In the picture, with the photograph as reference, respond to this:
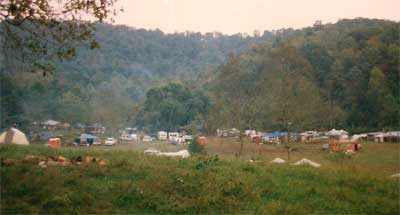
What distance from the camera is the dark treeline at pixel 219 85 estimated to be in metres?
30.2

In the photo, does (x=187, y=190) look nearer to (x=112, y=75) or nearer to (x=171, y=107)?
(x=171, y=107)

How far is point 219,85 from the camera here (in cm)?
3678

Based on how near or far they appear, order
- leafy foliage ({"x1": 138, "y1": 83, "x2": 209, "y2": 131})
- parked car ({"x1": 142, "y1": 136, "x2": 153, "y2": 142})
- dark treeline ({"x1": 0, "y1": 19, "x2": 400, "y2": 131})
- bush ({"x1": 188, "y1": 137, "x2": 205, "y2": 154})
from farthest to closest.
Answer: leafy foliage ({"x1": 138, "y1": 83, "x2": 209, "y2": 131}), parked car ({"x1": 142, "y1": 136, "x2": 153, "y2": 142}), dark treeline ({"x1": 0, "y1": 19, "x2": 400, "y2": 131}), bush ({"x1": 188, "y1": 137, "x2": 205, "y2": 154})

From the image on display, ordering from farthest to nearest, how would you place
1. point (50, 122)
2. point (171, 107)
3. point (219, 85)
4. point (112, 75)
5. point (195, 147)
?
point (112, 75) < point (171, 107) < point (219, 85) < point (50, 122) < point (195, 147)

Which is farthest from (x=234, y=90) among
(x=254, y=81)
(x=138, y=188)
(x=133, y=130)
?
(x=138, y=188)

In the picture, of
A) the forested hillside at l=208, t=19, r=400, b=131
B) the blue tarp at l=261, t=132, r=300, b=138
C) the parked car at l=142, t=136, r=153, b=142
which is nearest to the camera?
the forested hillside at l=208, t=19, r=400, b=131

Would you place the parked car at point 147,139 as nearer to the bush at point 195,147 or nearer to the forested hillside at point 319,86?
the forested hillside at point 319,86

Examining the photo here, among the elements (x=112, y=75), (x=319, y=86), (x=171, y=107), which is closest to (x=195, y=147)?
(x=171, y=107)

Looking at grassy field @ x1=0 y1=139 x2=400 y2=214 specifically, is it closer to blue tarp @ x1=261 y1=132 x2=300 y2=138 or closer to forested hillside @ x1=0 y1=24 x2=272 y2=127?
forested hillside @ x1=0 y1=24 x2=272 y2=127

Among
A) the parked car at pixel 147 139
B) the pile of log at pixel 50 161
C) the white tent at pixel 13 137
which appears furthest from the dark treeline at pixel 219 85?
the pile of log at pixel 50 161

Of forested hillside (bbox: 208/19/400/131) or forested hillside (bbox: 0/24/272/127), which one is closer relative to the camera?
forested hillside (bbox: 0/24/272/127)

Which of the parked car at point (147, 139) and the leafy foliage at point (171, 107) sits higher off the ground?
the leafy foliage at point (171, 107)

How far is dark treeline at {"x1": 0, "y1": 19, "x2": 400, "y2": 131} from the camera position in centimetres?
3022

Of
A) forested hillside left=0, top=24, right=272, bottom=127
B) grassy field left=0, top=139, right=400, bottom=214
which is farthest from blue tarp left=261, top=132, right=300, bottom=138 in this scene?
grassy field left=0, top=139, right=400, bottom=214
